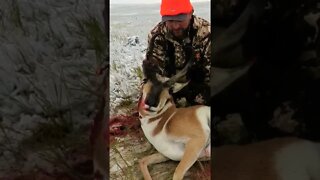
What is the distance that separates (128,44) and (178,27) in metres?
0.23

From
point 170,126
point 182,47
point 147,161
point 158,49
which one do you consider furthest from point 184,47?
point 147,161

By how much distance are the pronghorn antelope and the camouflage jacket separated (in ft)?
0.17

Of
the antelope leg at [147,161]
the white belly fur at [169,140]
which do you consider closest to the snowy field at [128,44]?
the white belly fur at [169,140]

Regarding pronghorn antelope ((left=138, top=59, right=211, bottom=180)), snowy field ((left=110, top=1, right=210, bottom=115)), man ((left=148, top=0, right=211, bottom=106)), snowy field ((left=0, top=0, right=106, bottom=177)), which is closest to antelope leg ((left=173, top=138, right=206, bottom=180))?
pronghorn antelope ((left=138, top=59, right=211, bottom=180))

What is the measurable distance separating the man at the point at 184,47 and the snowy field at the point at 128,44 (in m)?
0.04

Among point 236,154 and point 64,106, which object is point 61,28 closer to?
point 64,106

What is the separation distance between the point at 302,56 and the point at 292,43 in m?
0.07

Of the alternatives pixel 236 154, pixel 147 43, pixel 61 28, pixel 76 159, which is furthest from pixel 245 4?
pixel 76 159

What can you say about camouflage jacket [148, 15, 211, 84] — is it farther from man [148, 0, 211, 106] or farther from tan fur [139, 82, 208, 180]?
tan fur [139, 82, 208, 180]

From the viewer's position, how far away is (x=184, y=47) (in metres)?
2.41

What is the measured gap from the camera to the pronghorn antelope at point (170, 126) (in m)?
2.39

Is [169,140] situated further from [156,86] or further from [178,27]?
[178,27]

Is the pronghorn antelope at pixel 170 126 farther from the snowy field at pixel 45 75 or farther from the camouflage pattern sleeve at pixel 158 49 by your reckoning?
the snowy field at pixel 45 75

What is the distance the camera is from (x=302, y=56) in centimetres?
236
